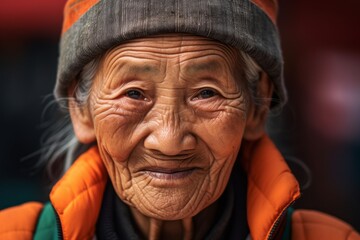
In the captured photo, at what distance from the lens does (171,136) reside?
2229mm

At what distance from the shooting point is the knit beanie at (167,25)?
2188mm

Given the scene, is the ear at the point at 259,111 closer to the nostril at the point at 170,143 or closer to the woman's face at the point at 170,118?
the woman's face at the point at 170,118

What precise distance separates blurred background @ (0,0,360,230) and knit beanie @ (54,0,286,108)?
3075mm

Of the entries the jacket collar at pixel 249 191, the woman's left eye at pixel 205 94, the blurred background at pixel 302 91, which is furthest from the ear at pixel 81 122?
the blurred background at pixel 302 91

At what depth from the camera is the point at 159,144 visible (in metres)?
2.24

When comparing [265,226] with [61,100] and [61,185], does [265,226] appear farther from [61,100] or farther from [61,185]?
[61,100]

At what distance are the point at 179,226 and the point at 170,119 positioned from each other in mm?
575

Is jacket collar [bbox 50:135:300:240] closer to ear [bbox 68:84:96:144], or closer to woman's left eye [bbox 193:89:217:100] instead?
ear [bbox 68:84:96:144]

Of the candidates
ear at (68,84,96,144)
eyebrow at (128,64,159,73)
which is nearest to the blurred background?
ear at (68,84,96,144)

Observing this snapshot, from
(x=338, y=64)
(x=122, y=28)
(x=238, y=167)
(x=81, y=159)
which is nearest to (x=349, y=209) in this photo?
(x=338, y=64)

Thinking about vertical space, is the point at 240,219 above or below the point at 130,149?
below

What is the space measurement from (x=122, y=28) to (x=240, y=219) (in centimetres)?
95

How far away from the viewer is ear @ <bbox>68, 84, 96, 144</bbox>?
257 centimetres

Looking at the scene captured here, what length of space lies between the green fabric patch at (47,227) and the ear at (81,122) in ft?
1.13
